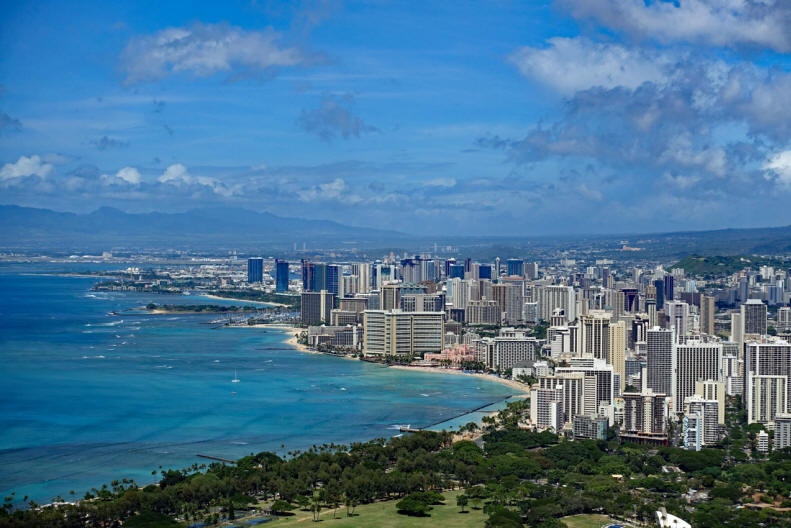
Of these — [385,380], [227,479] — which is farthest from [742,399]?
[227,479]

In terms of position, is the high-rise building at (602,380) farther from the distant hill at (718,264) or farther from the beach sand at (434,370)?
the distant hill at (718,264)

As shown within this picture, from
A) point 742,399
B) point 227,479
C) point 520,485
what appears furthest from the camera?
point 742,399

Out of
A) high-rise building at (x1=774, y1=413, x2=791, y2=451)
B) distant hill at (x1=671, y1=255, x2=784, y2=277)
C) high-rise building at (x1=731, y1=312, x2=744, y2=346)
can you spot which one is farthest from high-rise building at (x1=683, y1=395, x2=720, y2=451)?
distant hill at (x1=671, y1=255, x2=784, y2=277)

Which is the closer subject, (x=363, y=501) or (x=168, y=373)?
(x=363, y=501)

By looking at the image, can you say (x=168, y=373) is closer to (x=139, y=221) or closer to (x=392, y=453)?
(x=392, y=453)

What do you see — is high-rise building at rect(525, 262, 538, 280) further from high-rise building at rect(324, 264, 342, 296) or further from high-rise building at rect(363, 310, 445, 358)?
high-rise building at rect(363, 310, 445, 358)

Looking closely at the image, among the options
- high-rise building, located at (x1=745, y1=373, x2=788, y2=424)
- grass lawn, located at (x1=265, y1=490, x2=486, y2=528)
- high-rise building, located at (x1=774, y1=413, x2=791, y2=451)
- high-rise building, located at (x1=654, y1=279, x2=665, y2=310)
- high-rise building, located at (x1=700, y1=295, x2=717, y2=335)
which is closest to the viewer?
grass lawn, located at (x1=265, y1=490, x2=486, y2=528)
